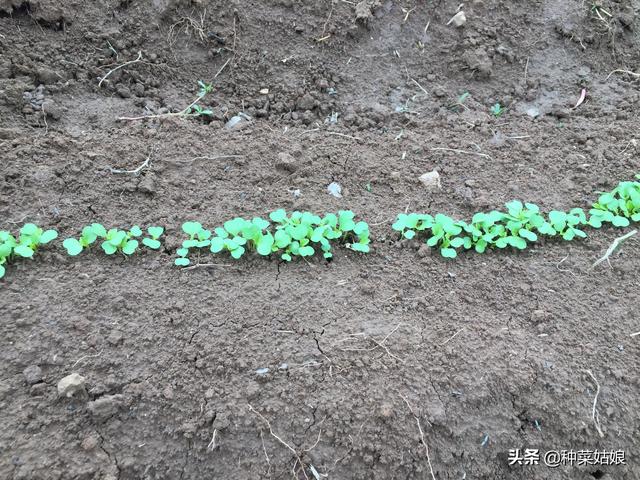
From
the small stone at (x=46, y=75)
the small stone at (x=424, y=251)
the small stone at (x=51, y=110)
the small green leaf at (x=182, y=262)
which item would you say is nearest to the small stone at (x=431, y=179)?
the small stone at (x=424, y=251)

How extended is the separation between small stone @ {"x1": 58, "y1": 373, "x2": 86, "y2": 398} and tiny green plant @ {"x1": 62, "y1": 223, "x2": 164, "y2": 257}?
0.64 meters

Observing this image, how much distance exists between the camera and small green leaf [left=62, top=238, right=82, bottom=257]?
2.39 m

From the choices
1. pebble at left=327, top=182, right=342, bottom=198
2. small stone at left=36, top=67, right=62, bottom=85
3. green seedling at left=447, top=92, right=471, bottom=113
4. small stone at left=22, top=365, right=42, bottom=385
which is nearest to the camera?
small stone at left=22, top=365, right=42, bottom=385

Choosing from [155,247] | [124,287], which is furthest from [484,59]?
[124,287]

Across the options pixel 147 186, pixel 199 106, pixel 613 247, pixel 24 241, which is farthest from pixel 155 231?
pixel 613 247

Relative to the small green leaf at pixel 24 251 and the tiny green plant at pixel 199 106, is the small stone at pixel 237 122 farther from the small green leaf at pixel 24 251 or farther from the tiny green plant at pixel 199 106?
the small green leaf at pixel 24 251

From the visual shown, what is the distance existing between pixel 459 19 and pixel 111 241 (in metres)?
2.75

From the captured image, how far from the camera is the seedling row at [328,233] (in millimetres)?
2436

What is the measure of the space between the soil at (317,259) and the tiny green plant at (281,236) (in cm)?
7

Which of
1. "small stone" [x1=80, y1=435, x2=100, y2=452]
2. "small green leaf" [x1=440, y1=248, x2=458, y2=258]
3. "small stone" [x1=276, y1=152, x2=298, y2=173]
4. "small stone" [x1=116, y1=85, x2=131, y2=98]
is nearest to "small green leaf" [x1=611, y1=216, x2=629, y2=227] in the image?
"small green leaf" [x1=440, y1=248, x2=458, y2=258]

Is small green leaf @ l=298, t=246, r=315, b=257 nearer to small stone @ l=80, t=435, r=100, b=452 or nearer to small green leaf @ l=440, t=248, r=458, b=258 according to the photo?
small green leaf @ l=440, t=248, r=458, b=258

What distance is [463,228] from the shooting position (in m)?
2.70

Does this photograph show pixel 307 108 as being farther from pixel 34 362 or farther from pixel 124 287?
pixel 34 362

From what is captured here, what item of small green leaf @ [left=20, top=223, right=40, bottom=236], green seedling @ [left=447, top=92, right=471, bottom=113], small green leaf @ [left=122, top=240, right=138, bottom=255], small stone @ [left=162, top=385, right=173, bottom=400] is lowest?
small stone @ [left=162, top=385, right=173, bottom=400]
